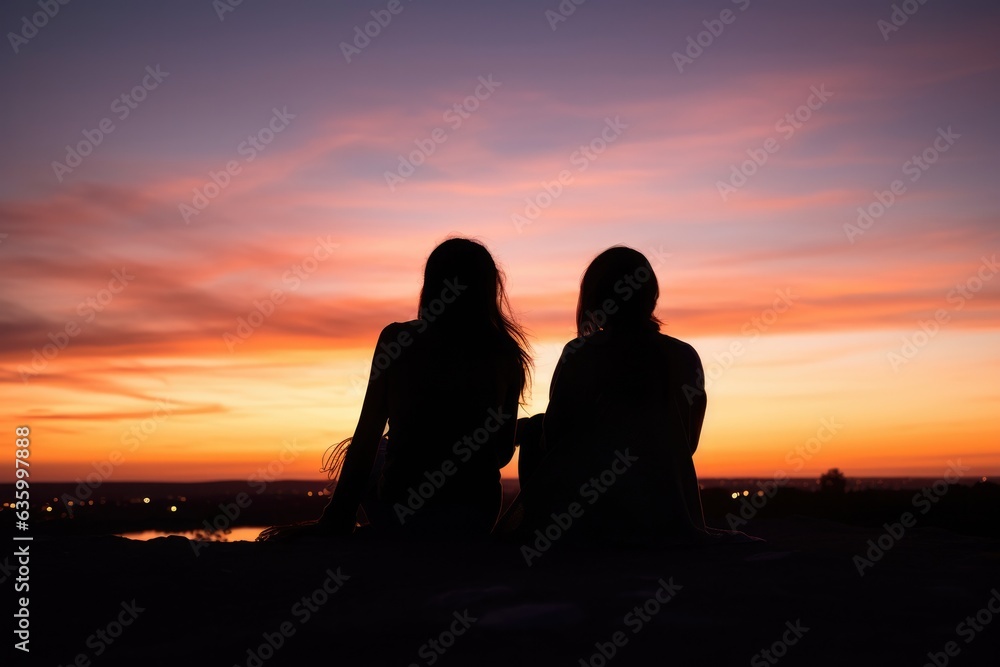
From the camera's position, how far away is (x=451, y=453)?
568 centimetres

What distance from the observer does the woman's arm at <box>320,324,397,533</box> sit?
5.55 meters

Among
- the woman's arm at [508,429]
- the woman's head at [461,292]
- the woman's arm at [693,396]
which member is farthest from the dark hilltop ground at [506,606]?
the woman's head at [461,292]

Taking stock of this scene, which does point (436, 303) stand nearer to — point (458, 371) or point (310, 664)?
point (458, 371)

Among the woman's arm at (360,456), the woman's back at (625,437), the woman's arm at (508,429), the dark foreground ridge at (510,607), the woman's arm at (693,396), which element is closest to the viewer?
the dark foreground ridge at (510,607)

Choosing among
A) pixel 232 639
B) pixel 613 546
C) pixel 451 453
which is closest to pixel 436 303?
pixel 451 453

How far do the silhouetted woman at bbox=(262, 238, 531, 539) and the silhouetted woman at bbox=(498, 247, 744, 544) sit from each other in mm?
374

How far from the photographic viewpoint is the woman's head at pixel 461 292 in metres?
5.74

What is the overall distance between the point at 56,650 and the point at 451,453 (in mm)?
2691

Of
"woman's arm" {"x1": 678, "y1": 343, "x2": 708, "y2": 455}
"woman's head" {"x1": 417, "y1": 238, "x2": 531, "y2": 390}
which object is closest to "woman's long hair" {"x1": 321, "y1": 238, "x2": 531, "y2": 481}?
"woman's head" {"x1": 417, "y1": 238, "x2": 531, "y2": 390}

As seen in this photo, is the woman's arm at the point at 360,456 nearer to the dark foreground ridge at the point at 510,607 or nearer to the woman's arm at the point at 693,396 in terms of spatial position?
the dark foreground ridge at the point at 510,607

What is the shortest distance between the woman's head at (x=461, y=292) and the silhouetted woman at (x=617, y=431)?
0.59 m

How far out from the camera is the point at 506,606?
3.64 metres

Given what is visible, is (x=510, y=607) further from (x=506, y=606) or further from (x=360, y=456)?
(x=360, y=456)

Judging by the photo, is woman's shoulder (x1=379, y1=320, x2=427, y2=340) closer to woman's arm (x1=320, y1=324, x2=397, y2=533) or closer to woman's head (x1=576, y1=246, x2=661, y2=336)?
woman's arm (x1=320, y1=324, x2=397, y2=533)
